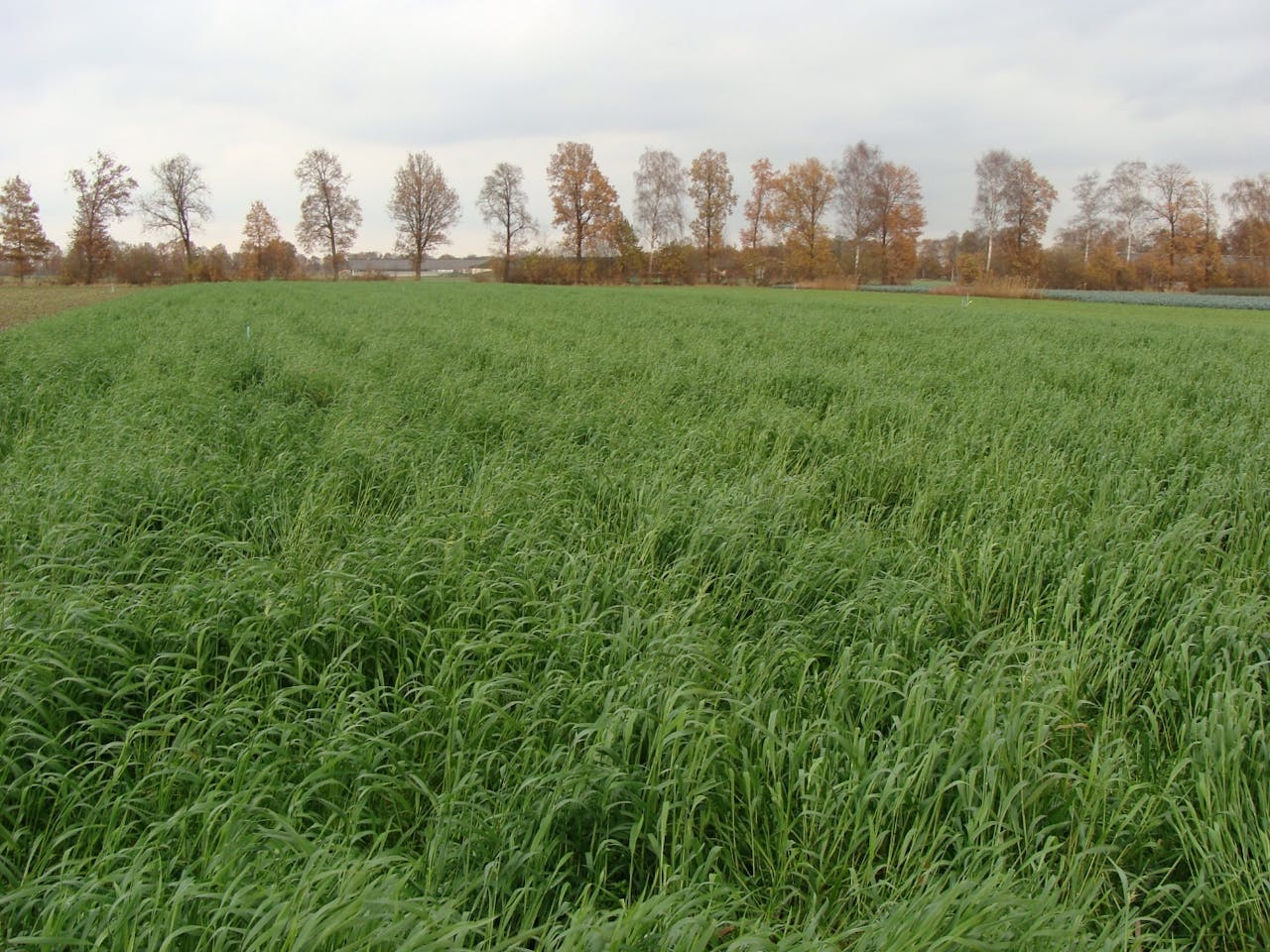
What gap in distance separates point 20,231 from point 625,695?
82.2 metres

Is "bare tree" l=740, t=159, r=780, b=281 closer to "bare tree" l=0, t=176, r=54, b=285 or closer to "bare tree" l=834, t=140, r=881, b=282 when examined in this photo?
"bare tree" l=834, t=140, r=881, b=282

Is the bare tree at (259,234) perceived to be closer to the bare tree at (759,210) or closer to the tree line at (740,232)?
the tree line at (740,232)

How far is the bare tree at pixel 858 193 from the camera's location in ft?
245

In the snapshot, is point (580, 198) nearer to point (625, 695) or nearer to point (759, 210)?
point (759, 210)

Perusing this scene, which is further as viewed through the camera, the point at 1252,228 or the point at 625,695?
the point at 1252,228

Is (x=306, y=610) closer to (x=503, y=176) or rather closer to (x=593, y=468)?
(x=593, y=468)

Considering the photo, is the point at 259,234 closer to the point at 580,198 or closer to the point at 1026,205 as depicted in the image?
the point at 580,198

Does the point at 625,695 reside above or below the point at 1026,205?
below

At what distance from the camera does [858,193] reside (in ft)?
249

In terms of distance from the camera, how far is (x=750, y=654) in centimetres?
329

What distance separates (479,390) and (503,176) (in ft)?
258

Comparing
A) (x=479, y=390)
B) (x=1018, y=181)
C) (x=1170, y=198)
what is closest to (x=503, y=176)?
(x=1018, y=181)

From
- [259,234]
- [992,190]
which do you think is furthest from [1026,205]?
[259,234]

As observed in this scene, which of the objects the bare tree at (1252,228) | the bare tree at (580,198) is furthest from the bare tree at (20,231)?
the bare tree at (1252,228)
